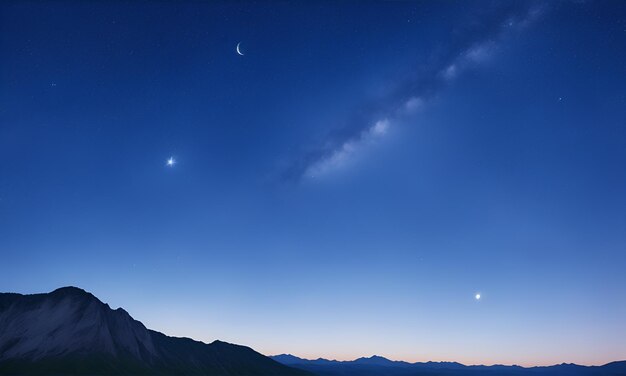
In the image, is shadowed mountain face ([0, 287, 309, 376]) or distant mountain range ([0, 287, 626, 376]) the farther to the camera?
shadowed mountain face ([0, 287, 309, 376])

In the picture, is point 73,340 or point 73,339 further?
point 73,339

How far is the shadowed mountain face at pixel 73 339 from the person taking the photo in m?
132

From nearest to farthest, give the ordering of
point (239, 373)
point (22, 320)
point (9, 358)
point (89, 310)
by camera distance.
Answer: point (9, 358) → point (22, 320) → point (89, 310) → point (239, 373)

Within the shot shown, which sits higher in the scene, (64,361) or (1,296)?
(1,296)

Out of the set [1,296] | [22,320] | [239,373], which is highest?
[1,296]

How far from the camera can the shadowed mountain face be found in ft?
433

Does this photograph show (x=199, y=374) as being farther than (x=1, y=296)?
Yes

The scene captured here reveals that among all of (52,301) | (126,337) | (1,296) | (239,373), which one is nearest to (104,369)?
(126,337)

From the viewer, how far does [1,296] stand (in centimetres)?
15325

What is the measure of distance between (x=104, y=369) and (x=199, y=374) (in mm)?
51195

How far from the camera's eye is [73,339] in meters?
145

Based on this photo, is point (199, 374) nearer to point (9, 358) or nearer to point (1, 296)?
point (9, 358)

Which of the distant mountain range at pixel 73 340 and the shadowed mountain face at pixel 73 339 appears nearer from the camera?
the distant mountain range at pixel 73 340

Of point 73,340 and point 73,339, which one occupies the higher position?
point 73,339
